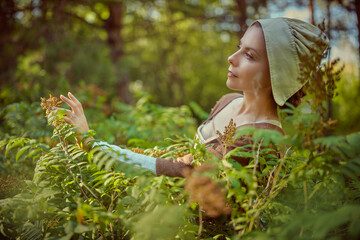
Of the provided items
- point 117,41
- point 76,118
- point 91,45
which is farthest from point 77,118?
point 117,41

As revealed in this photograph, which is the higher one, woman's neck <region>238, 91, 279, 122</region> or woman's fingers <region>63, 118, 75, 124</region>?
woman's fingers <region>63, 118, 75, 124</region>

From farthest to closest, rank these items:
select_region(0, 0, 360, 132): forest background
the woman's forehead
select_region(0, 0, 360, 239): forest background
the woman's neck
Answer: select_region(0, 0, 360, 132): forest background, the woman's neck, the woman's forehead, select_region(0, 0, 360, 239): forest background

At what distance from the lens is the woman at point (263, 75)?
1.69m

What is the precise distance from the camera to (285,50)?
1799mm

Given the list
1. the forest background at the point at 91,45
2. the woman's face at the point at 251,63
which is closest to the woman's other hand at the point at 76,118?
the woman's face at the point at 251,63

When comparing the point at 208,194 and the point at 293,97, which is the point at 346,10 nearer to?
the point at 293,97

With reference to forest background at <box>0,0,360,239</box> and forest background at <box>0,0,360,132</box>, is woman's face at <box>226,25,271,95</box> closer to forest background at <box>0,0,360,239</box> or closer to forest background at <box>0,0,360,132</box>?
forest background at <box>0,0,360,239</box>

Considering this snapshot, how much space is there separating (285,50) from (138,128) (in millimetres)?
1996

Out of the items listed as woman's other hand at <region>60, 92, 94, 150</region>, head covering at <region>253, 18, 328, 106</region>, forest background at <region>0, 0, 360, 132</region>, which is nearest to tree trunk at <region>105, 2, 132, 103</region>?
forest background at <region>0, 0, 360, 132</region>

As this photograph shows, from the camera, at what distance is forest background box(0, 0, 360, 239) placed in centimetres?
129

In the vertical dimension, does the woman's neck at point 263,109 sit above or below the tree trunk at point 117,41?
below

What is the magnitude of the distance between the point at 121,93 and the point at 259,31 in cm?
763

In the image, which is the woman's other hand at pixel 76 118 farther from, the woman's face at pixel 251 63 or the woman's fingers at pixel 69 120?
the woman's face at pixel 251 63

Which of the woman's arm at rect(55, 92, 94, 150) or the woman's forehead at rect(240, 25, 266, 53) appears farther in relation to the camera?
the woman's forehead at rect(240, 25, 266, 53)
